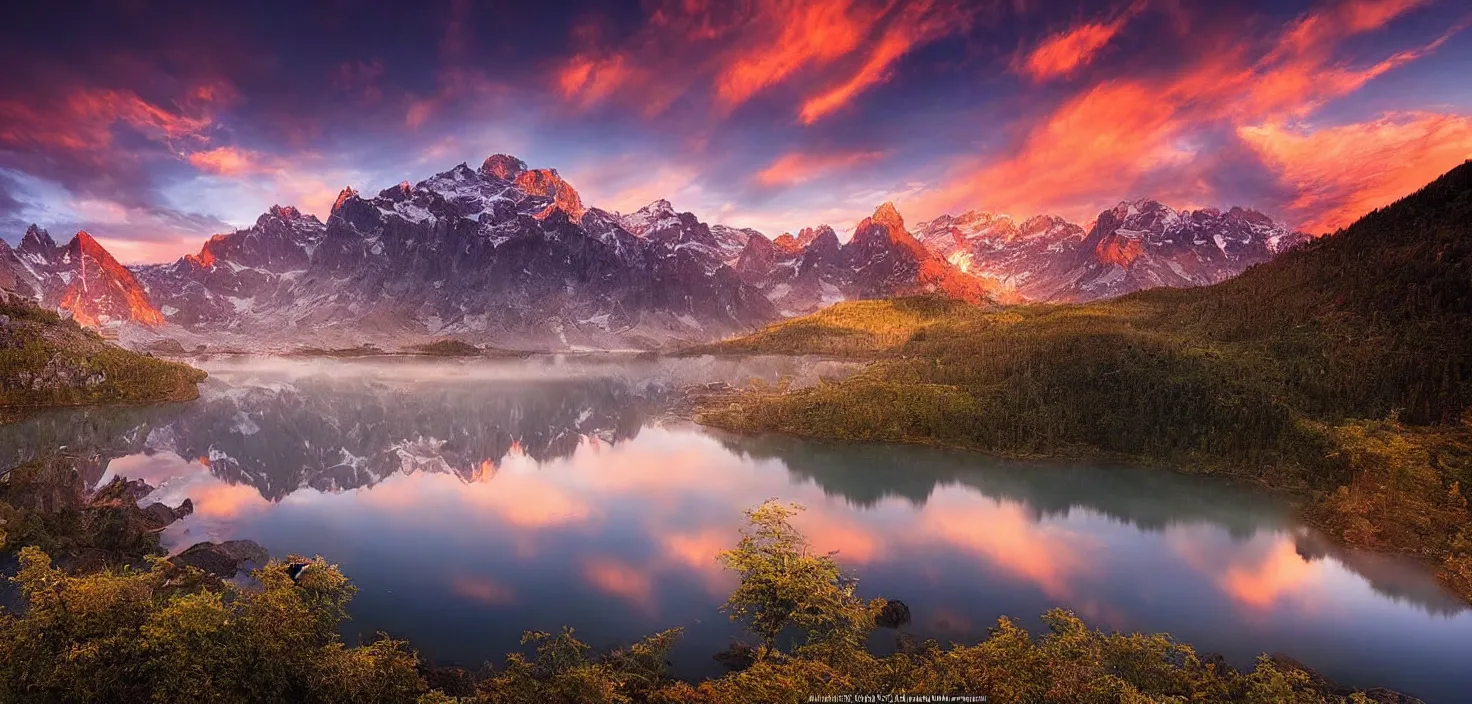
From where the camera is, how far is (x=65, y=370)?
124938mm

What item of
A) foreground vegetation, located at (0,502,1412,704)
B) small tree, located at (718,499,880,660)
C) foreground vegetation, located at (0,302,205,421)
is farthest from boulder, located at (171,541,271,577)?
foreground vegetation, located at (0,302,205,421)

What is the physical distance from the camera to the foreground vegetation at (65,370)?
11791 cm

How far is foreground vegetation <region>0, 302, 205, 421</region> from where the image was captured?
117912 millimetres

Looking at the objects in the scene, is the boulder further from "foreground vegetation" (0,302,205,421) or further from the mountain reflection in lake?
"foreground vegetation" (0,302,205,421)

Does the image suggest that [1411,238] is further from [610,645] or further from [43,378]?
[43,378]

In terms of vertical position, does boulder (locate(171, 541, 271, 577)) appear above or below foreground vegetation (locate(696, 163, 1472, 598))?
below

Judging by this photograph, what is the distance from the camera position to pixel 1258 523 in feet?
198

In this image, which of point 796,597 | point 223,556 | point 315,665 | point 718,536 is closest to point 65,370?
point 223,556

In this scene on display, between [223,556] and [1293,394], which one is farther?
[1293,394]

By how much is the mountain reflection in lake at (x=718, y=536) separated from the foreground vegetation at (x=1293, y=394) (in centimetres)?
629

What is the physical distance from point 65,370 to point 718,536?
150m

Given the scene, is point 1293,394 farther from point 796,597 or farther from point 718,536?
point 796,597

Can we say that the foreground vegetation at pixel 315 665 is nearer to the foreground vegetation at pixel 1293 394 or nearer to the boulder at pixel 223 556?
the boulder at pixel 223 556

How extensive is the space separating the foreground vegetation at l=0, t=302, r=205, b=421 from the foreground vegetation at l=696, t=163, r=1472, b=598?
12258 cm
